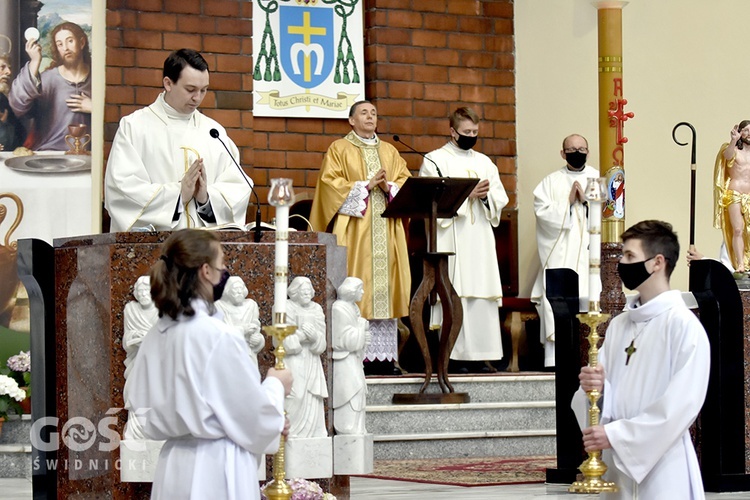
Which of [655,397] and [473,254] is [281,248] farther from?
[473,254]

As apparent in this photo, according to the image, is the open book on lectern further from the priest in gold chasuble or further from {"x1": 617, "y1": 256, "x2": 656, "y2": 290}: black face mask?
{"x1": 617, "y1": 256, "x2": 656, "y2": 290}: black face mask

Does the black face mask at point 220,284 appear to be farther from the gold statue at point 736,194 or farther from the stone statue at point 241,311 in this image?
the gold statue at point 736,194

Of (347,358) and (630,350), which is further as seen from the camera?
(347,358)

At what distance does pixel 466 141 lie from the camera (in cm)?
1084

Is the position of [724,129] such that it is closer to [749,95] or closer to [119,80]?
[749,95]

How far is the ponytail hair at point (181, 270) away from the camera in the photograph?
4094 millimetres

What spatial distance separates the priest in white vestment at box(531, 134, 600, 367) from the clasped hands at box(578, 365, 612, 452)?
6.37m

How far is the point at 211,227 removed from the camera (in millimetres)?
6223

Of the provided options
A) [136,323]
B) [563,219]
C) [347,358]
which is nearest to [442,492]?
[347,358]

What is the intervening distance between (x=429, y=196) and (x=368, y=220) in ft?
3.00

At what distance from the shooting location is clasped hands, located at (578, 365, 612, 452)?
4.59 meters

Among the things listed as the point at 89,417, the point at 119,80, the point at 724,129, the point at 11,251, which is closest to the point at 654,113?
the point at 724,129

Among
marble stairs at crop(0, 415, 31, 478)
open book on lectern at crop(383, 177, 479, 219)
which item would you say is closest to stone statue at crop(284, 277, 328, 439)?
marble stairs at crop(0, 415, 31, 478)

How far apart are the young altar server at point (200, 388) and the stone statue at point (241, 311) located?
143 cm
